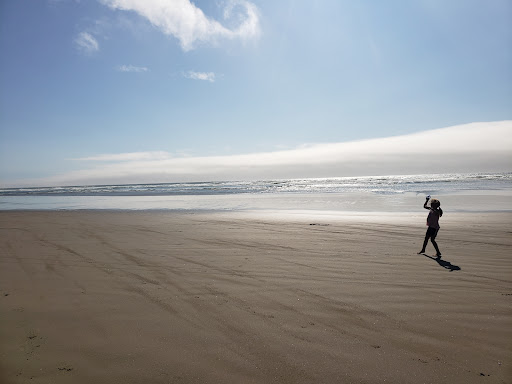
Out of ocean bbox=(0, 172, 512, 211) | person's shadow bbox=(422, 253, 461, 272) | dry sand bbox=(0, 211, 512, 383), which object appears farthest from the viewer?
ocean bbox=(0, 172, 512, 211)

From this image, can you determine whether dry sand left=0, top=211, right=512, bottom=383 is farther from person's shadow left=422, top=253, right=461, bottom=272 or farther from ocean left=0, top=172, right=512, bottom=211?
ocean left=0, top=172, right=512, bottom=211

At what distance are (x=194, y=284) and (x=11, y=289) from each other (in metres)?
3.09

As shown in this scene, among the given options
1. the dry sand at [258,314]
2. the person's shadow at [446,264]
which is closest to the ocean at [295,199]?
the person's shadow at [446,264]

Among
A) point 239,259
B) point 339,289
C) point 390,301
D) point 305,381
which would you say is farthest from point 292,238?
point 305,381

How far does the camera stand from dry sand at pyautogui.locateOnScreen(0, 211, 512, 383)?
118 inches

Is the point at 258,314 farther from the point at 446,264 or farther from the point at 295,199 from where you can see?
the point at 295,199

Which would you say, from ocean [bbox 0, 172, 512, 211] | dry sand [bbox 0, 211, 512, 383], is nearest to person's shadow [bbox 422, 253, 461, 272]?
dry sand [bbox 0, 211, 512, 383]

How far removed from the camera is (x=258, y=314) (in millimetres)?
4109

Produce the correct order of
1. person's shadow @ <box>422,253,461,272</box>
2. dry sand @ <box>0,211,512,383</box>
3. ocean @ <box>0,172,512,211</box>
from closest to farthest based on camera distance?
1. dry sand @ <box>0,211,512,383</box>
2. person's shadow @ <box>422,253,461,272</box>
3. ocean @ <box>0,172,512,211</box>

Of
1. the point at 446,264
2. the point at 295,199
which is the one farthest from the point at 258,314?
the point at 295,199

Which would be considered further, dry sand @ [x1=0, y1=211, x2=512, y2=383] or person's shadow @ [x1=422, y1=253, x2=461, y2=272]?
person's shadow @ [x1=422, y1=253, x2=461, y2=272]

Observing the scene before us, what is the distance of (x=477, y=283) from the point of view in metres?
5.20

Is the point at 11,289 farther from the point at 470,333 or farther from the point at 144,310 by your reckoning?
the point at 470,333

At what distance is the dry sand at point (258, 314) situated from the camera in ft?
9.86
